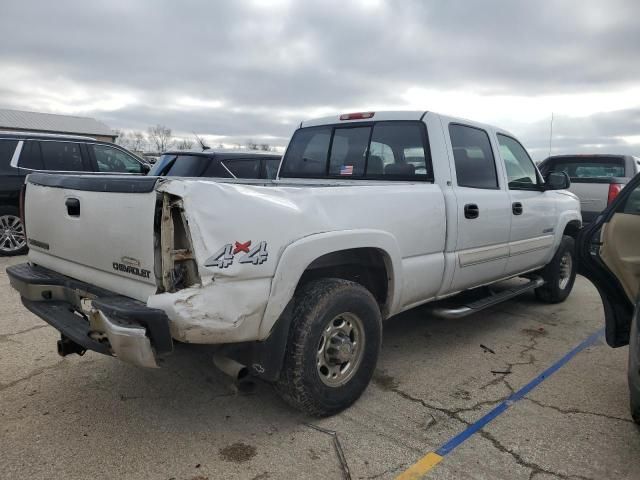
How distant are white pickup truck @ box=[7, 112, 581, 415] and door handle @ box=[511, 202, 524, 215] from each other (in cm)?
5

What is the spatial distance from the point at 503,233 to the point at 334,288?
7.08 feet

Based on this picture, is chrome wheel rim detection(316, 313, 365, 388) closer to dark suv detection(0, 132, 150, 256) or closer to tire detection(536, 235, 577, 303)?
tire detection(536, 235, 577, 303)

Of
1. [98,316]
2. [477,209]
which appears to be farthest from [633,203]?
[98,316]

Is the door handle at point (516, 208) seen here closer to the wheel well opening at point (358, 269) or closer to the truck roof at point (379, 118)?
the truck roof at point (379, 118)

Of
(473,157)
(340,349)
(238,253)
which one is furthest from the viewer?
(473,157)

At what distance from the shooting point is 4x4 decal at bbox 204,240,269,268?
2361 millimetres

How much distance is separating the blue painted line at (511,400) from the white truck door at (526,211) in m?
0.90

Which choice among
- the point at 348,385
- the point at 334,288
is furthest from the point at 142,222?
the point at 348,385

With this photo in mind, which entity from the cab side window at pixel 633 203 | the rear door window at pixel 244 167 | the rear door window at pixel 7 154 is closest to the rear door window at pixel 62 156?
the rear door window at pixel 7 154

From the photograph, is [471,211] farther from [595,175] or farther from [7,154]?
[7,154]

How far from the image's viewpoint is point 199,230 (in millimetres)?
2334

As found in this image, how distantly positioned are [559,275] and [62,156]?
785cm

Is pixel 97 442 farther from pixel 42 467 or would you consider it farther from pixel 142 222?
pixel 142 222

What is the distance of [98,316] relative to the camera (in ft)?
8.04
